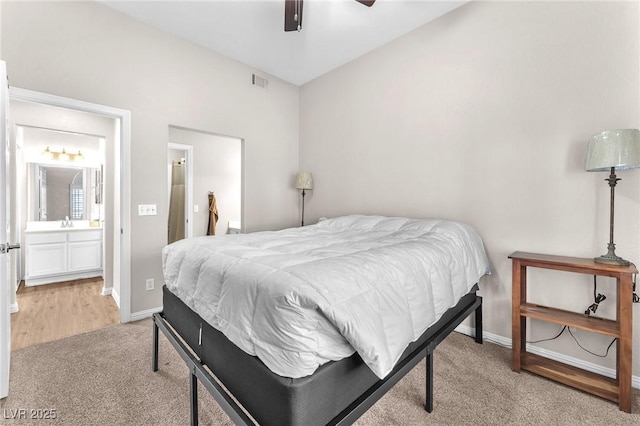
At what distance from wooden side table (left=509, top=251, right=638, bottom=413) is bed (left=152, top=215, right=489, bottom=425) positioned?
561 mm

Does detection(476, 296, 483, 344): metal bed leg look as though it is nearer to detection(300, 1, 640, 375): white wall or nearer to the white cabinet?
detection(300, 1, 640, 375): white wall

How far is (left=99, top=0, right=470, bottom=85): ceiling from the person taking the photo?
256 cm

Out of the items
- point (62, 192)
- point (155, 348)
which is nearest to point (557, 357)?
point (155, 348)

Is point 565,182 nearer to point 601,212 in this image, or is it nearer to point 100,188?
point 601,212

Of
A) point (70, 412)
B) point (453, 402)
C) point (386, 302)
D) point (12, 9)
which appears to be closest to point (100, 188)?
point (12, 9)

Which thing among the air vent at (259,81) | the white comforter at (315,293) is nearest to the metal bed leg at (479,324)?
the white comforter at (315,293)

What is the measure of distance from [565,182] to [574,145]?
267mm

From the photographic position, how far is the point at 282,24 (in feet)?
9.41

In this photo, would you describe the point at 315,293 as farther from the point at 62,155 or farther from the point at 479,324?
the point at 62,155

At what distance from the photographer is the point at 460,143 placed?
2.55 m

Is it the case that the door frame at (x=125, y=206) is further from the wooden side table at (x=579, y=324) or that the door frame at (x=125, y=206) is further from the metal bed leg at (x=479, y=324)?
the wooden side table at (x=579, y=324)

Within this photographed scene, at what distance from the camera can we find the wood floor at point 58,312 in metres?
2.50

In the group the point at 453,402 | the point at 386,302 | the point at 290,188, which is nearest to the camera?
the point at 386,302

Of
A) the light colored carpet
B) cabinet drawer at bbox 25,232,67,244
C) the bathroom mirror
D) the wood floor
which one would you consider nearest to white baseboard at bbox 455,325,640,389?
the light colored carpet
